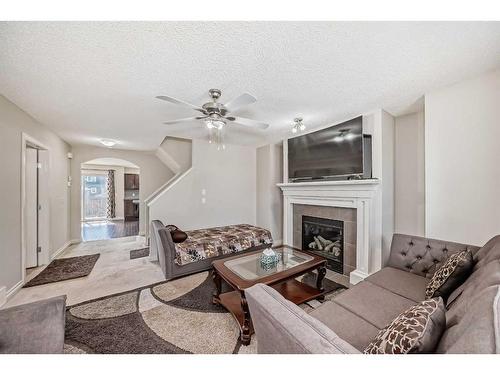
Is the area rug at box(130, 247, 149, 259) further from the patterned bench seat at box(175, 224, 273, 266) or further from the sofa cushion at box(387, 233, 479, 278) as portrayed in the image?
the sofa cushion at box(387, 233, 479, 278)

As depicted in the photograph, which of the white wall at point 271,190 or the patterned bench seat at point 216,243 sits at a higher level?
the white wall at point 271,190

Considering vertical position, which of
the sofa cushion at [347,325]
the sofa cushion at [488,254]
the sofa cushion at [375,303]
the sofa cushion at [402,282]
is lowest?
the sofa cushion at [347,325]

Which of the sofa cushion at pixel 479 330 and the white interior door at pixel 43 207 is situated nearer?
the sofa cushion at pixel 479 330

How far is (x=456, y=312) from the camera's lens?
0.89 m

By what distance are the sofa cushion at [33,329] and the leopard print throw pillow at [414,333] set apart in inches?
60.4

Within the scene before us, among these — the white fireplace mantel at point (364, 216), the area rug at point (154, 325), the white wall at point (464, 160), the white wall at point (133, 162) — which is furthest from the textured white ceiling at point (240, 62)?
the white wall at point (133, 162)

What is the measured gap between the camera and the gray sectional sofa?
664 mm

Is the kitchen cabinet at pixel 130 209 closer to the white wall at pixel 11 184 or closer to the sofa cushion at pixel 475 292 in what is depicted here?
the white wall at pixel 11 184

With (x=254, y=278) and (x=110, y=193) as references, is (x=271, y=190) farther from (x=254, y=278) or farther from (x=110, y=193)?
(x=110, y=193)

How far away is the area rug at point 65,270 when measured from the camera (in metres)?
2.70

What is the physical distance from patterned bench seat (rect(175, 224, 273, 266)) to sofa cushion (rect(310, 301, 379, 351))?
1.96 m
